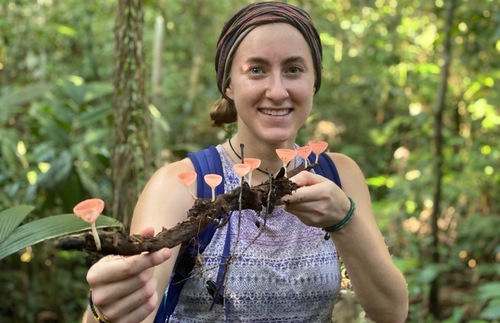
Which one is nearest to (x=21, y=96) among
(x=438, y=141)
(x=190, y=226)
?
(x=190, y=226)

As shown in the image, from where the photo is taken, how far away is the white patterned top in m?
1.78

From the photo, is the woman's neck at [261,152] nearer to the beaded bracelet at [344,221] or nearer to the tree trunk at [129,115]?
the beaded bracelet at [344,221]

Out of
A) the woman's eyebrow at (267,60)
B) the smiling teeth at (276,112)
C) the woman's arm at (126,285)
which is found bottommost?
the woman's arm at (126,285)

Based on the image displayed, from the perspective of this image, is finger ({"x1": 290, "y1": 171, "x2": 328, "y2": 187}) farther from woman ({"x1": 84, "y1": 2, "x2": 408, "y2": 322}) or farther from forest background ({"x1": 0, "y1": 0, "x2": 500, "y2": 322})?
forest background ({"x1": 0, "y1": 0, "x2": 500, "y2": 322})

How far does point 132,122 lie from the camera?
3.18m

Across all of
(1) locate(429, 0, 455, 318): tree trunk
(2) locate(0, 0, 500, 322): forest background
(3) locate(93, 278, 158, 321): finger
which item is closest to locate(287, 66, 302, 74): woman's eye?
(3) locate(93, 278, 158, 321): finger

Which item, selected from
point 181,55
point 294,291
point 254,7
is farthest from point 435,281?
point 181,55

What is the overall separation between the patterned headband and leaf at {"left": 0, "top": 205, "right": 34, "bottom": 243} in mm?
830

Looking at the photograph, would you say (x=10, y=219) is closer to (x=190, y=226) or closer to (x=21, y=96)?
(x=190, y=226)

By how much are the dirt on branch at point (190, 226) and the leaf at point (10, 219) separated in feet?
2.69

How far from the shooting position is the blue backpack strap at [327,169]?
196 centimetres

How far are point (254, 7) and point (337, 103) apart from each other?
9.17m

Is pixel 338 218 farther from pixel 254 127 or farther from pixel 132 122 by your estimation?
pixel 132 122

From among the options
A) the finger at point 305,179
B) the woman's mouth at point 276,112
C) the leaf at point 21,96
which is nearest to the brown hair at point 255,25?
the woman's mouth at point 276,112
